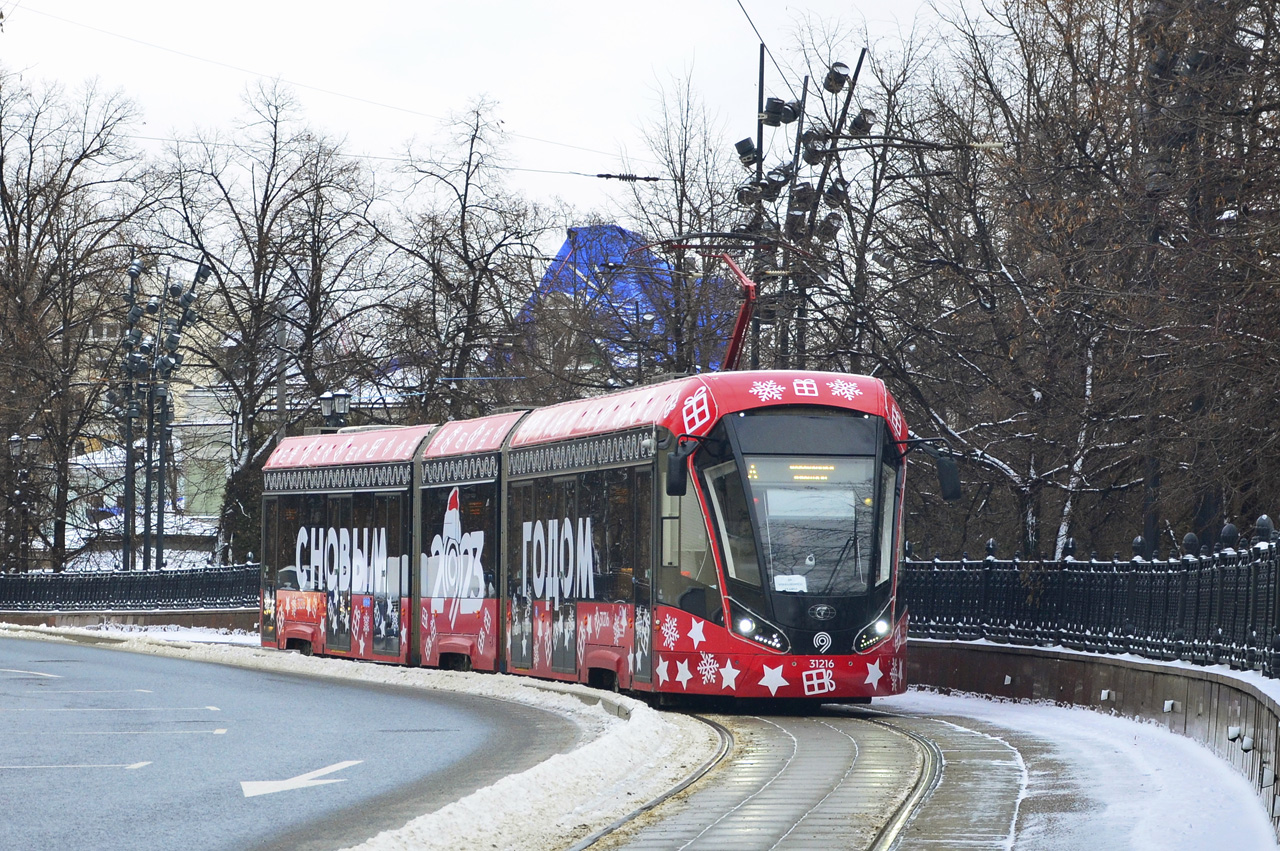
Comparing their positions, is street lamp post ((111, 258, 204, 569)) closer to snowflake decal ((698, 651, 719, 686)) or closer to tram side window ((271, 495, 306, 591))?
tram side window ((271, 495, 306, 591))

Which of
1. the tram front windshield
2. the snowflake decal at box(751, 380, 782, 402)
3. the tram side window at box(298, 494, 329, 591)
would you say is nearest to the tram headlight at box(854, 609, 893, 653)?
the tram front windshield

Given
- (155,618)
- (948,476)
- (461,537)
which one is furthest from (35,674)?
(155,618)

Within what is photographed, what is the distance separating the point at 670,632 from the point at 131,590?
33.3 metres

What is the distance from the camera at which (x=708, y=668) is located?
18.5 metres

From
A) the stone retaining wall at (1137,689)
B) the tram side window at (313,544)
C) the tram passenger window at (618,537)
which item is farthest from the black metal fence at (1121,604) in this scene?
the tram side window at (313,544)

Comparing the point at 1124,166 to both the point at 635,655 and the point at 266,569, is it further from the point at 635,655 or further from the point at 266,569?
the point at 266,569

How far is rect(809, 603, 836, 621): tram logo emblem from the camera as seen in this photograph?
1838 centimetres

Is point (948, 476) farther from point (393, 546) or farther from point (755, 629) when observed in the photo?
point (393, 546)

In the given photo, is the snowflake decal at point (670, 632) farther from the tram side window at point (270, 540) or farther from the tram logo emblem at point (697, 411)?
the tram side window at point (270, 540)

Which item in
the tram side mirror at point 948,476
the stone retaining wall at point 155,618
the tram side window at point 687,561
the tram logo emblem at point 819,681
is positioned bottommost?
the stone retaining wall at point 155,618

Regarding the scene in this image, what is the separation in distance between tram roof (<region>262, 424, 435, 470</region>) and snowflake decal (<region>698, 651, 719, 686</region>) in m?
9.56

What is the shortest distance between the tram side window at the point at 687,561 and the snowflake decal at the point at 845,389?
72.1 inches

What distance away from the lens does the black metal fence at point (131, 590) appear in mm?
45969

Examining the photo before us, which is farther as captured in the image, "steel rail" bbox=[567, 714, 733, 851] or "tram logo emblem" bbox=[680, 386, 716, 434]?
"tram logo emblem" bbox=[680, 386, 716, 434]
